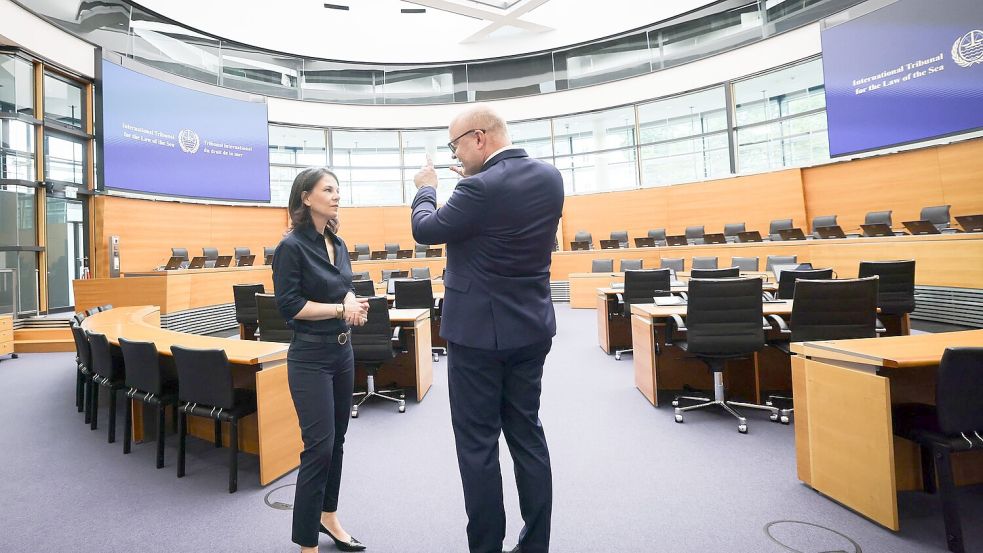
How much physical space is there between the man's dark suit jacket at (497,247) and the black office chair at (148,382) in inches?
86.3

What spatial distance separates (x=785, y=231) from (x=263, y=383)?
8.28 metres

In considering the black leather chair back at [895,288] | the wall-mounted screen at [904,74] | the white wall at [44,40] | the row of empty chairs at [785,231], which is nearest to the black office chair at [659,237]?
the row of empty chairs at [785,231]

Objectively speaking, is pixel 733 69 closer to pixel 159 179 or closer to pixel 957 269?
pixel 957 269

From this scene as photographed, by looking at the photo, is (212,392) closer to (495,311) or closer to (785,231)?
(495,311)

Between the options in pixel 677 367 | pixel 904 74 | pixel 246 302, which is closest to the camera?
pixel 677 367

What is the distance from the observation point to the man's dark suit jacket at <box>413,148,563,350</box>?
4.42 feet

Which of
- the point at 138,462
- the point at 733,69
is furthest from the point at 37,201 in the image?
the point at 733,69

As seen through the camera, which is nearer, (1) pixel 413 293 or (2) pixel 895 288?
(2) pixel 895 288

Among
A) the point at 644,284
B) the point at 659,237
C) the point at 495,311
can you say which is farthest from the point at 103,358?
the point at 659,237

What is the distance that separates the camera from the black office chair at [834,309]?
291cm

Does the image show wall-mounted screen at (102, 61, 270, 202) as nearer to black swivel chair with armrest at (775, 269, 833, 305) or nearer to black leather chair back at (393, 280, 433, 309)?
black leather chair back at (393, 280, 433, 309)

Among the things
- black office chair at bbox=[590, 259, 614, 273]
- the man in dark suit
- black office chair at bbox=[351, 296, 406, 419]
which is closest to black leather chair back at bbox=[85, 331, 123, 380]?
black office chair at bbox=[351, 296, 406, 419]

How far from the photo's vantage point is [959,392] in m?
1.71

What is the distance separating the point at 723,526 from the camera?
6.36 feet
